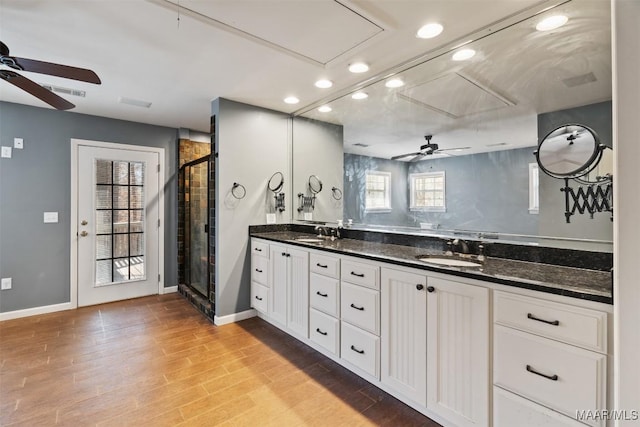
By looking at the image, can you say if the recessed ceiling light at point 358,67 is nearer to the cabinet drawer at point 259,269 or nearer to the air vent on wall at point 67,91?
the cabinet drawer at point 259,269

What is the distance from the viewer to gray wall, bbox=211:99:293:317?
3.29 m

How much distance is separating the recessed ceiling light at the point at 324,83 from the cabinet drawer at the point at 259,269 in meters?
1.82

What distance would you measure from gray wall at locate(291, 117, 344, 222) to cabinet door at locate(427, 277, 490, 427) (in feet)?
5.83

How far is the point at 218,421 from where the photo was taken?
1800 millimetres

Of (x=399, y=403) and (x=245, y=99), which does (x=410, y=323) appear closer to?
(x=399, y=403)

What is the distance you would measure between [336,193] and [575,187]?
6.92 ft

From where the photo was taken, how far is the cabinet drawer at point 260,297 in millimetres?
3195

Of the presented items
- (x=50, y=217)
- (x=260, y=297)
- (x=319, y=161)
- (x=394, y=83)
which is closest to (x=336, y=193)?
(x=319, y=161)

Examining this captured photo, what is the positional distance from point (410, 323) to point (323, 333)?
89cm

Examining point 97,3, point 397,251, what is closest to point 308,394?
point 397,251

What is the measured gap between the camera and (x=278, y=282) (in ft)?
9.85

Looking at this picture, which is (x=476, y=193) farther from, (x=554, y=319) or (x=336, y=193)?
(x=336, y=193)

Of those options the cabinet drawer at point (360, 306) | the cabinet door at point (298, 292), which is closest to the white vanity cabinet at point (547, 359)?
the cabinet drawer at point (360, 306)

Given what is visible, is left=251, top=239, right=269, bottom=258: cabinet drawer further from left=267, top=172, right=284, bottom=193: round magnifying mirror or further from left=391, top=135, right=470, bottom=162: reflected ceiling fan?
left=391, top=135, right=470, bottom=162: reflected ceiling fan
